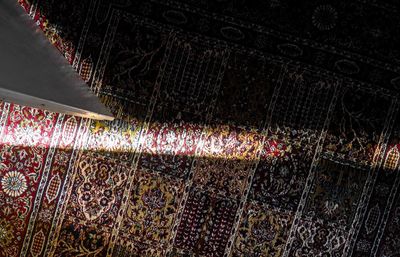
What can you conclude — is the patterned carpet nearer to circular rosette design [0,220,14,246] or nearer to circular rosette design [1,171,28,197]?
circular rosette design [1,171,28,197]

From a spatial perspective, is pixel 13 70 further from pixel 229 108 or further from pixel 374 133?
pixel 374 133

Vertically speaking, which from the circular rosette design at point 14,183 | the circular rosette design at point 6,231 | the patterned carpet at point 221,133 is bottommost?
the circular rosette design at point 6,231

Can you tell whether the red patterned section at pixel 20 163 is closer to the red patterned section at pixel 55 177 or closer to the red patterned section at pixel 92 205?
the red patterned section at pixel 55 177

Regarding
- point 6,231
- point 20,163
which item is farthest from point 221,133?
point 6,231

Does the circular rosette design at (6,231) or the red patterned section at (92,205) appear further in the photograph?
the circular rosette design at (6,231)

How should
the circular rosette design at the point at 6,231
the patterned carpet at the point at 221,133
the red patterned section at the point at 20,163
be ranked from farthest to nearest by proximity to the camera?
the circular rosette design at the point at 6,231, the red patterned section at the point at 20,163, the patterned carpet at the point at 221,133

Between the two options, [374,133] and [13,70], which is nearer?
[13,70]

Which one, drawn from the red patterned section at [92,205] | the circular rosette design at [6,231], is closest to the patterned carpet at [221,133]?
the red patterned section at [92,205]

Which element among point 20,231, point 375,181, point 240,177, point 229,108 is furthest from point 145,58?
point 375,181
